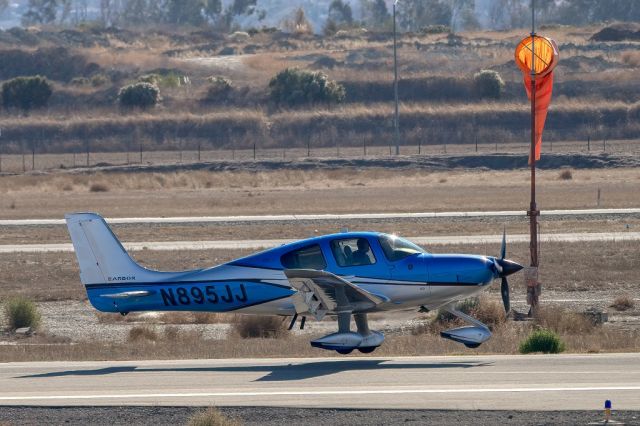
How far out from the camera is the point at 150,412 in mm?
13031

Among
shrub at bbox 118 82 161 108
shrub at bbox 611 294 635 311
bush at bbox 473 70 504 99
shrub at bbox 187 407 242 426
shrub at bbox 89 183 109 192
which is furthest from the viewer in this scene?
shrub at bbox 118 82 161 108

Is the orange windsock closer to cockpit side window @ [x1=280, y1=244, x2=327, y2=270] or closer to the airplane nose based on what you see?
the airplane nose

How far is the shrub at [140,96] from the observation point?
325 feet

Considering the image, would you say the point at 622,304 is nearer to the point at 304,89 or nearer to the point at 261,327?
the point at 261,327

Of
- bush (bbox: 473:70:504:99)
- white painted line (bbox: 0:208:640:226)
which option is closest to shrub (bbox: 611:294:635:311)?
white painted line (bbox: 0:208:640:226)

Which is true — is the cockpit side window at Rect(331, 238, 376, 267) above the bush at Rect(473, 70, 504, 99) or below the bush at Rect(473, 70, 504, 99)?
below

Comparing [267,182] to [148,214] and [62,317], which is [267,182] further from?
[62,317]

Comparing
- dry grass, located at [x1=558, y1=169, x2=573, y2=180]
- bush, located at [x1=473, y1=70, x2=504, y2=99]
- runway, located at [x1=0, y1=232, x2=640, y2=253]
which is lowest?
dry grass, located at [x1=558, y1=169, x2=573, y2=180]

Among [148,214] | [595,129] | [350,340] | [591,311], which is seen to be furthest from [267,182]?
[350,340]

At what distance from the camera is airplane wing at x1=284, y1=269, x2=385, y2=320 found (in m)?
16.5

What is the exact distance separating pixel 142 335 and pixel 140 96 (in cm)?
7919

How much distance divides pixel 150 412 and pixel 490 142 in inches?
2939

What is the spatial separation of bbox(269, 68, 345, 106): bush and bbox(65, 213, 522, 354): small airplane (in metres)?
78.9

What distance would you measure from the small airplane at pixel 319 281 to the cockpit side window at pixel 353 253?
0.02 m
